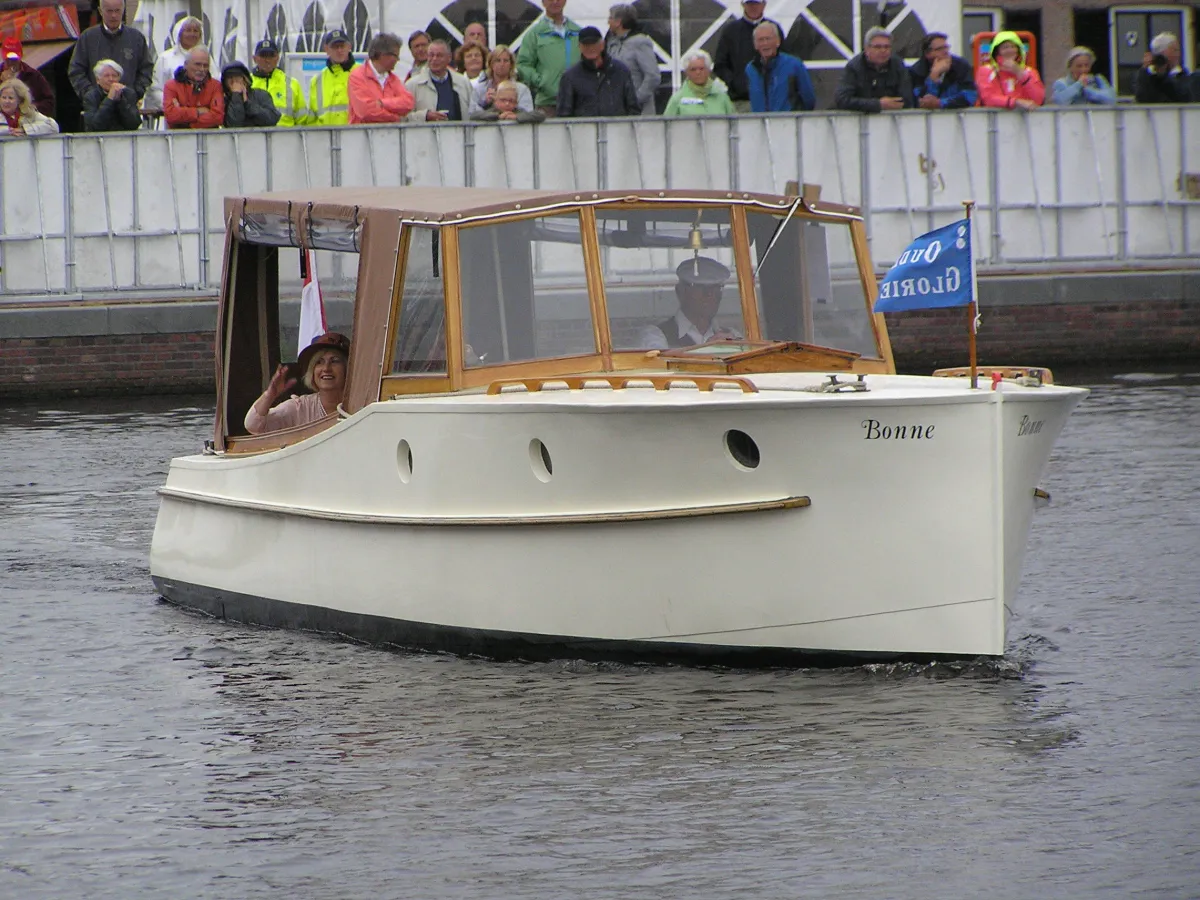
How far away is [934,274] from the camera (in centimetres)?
897

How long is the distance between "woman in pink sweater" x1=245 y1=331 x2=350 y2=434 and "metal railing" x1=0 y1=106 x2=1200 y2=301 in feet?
30.0

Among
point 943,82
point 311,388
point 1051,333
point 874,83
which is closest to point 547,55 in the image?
point 874,83

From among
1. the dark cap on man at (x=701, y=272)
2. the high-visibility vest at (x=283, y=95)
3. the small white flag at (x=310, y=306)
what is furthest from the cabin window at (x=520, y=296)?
the high-visibility vest at (x=283, y=95)

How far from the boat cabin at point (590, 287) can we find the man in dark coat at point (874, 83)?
34.4ft

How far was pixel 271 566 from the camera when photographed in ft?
35.2

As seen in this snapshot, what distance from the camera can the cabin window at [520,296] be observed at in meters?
9.81

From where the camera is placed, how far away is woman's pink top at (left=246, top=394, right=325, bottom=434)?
35.6 feet

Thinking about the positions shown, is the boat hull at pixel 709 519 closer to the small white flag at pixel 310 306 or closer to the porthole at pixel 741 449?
the porthole at pixel 741 449

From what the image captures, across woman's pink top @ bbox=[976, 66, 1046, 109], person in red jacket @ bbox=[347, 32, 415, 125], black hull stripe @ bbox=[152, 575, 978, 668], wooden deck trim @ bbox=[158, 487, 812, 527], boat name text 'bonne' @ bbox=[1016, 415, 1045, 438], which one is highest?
person in red jacket @ bbox=[347, 32, 415, 125]

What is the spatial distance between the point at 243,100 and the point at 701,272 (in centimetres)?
1110

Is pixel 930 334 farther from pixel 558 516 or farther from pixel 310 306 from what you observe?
pixel 558 516

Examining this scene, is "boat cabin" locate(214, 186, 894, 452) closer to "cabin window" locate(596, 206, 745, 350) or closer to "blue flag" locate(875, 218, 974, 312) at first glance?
"cabin window" locate(596, 206, 745, 350)

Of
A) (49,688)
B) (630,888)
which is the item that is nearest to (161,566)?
(49,688)

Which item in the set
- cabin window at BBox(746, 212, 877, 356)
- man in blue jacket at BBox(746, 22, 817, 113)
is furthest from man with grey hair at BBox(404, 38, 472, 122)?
cabin window at BBox(746, 212, 877, 356)
